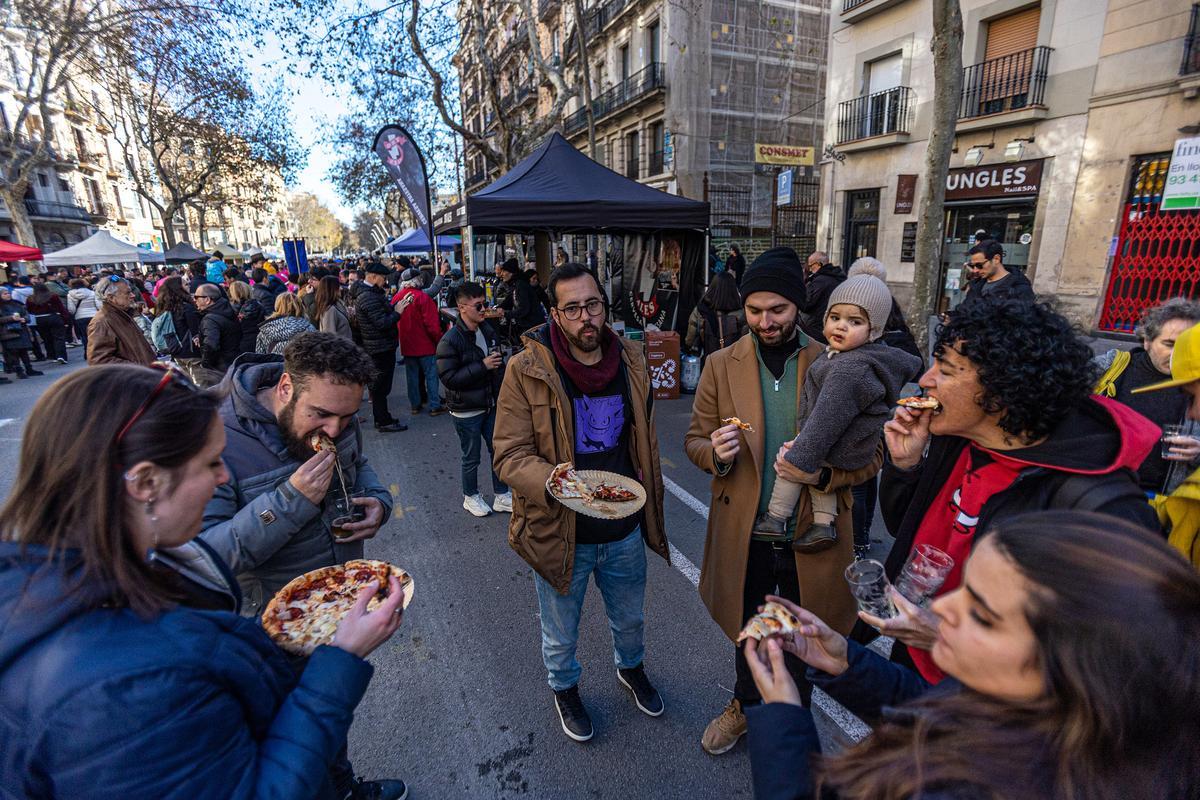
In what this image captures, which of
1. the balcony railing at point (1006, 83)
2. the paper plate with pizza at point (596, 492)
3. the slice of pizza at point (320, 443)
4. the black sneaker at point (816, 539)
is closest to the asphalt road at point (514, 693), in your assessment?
the black sneaker at point (816, 539)

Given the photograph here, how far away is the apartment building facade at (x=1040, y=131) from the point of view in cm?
1032

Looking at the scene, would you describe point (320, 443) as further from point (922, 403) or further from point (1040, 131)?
point (1040, 131)

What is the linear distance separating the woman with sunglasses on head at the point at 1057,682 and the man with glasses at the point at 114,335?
670 centimetres

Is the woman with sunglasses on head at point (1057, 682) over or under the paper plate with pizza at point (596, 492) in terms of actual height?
over

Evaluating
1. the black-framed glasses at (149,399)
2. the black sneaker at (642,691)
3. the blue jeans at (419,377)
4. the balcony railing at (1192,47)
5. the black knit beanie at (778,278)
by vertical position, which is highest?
the balcony railing at (1192,47)

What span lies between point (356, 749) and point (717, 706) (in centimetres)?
174

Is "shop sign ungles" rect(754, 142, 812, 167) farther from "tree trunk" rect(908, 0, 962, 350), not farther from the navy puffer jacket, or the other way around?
the navy puffer jacket

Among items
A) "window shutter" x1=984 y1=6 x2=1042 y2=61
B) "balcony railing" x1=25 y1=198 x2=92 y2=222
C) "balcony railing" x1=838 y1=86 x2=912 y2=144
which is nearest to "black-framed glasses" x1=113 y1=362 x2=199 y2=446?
"window shutter" x1=984 y1=6 x2=1042 y2=61

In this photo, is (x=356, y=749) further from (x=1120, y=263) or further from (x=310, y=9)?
(x=310, y=9)

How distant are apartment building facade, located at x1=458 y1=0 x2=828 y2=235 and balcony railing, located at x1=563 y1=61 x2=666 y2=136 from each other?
5 cm

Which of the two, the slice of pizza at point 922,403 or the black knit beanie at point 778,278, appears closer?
the slice of pizza at point 922,403

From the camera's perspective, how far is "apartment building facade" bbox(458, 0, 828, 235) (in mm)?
21266

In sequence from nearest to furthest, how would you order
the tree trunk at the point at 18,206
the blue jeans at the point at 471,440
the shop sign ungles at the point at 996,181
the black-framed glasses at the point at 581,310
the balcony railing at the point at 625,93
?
the black-framed glasses at the point at 581,310, the blue jeans at the point at 471,440, the shop sign ungles at the point at 996,181, the tree trunk at the point at 18,206, the balcony railing at the point at 625,93

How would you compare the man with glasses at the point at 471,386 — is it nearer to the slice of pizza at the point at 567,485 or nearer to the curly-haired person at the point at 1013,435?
the slice of pizza at the point at 567,485
